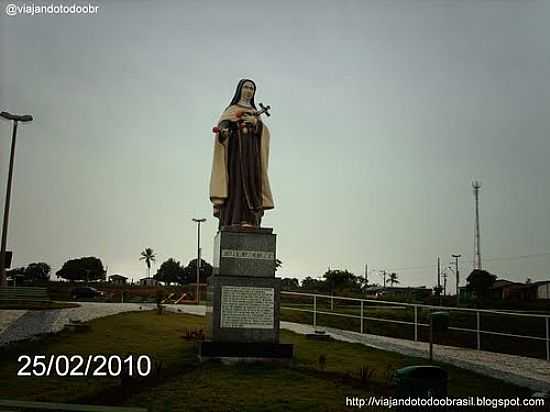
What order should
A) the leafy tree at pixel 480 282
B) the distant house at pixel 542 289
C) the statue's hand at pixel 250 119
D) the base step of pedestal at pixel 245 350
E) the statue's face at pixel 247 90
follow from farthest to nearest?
the leafy tree at pixel 480 282 < the distant house at pixel 542 289 < the statue's face at pixel 247 90 < the statue's hand at pixel 250 119 < the base step of pedestal at pixel 245 350

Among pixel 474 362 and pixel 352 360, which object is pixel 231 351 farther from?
pixel 474 362

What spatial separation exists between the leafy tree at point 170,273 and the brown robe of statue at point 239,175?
38.9 m

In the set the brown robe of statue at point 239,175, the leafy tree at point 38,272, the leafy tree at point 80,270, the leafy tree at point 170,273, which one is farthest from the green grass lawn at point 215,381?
the leafy tree at point 170,273

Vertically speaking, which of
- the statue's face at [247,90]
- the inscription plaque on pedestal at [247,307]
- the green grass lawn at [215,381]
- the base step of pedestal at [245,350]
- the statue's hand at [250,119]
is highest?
the statue's face at [247,90]

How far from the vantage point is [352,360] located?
994 centimetres

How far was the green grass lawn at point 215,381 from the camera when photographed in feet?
24.2

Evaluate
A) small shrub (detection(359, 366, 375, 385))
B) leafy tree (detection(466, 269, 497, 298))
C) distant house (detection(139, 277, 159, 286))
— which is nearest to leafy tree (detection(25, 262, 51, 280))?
distant house (detection(139, 277, 159, 286))

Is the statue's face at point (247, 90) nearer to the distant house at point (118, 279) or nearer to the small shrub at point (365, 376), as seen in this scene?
the small shrub at point (365, 376)

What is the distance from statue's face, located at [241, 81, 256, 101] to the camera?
36.6 feet

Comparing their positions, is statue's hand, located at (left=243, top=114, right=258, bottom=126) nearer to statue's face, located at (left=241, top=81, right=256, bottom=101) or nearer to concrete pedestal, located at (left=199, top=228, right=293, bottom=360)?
statue's face, located at (left=241, top=81, right=256, bottom=101)

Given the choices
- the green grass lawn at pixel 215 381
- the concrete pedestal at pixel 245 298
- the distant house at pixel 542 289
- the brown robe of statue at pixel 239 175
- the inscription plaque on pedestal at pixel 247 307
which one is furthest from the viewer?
the distant house at pixel 542 289

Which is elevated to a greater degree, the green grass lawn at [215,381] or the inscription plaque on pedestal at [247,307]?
the inscription plaque on pedestal at [247,307]

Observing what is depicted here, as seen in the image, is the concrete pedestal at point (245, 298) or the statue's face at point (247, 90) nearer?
the concrete pedestal at point (245, 298)

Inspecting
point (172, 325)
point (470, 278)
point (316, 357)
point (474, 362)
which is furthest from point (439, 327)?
point (470, 278)
